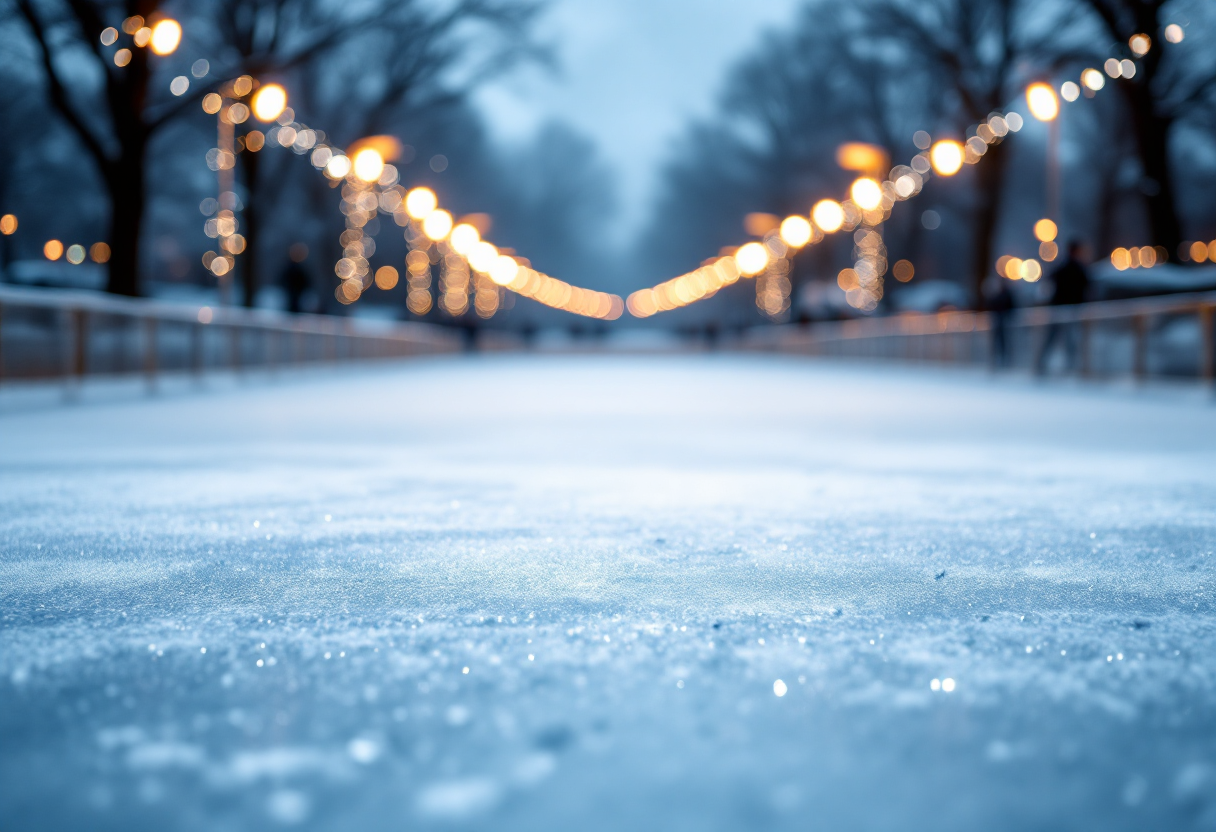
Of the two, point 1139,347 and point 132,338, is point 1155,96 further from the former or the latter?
point 132,338

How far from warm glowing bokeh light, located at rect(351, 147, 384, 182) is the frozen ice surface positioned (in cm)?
2075

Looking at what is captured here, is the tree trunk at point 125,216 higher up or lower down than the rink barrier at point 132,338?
higher up

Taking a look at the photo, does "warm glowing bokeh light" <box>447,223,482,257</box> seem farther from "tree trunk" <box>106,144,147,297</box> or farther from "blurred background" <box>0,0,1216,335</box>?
"tree trunk" <box>106,144,147,297</box>

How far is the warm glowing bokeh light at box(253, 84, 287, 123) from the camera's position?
60.8 ft

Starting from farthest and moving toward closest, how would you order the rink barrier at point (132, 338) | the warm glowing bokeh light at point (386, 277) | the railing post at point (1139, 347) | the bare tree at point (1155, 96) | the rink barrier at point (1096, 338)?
1. the warm glowing bokeh light at point (386, 277)
2. the bare tree at point (1155, 96)
3. the railing post at point (1139, 347)
4. the rink barrier at point (1096, 338)
5. the rink barrier at point (132, 338)

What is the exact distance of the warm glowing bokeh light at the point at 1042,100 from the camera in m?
18.5

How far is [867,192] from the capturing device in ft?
89.3

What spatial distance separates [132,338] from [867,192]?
1820 cm

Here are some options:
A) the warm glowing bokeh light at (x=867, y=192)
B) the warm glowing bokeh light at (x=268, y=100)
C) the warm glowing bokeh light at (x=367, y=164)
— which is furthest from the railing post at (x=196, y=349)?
the warm glowing bokeh light at (x=867, y=192)

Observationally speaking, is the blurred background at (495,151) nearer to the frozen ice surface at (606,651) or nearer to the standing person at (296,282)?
the standing person at (296,282)

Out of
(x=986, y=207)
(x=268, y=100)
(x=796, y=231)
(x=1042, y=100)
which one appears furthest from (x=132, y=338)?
(x=796, y=231)

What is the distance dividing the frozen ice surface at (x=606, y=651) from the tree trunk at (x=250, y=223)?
2241 centimetres

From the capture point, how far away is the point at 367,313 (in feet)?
184

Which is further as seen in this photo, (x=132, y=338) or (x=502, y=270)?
(x=502, y=270)
